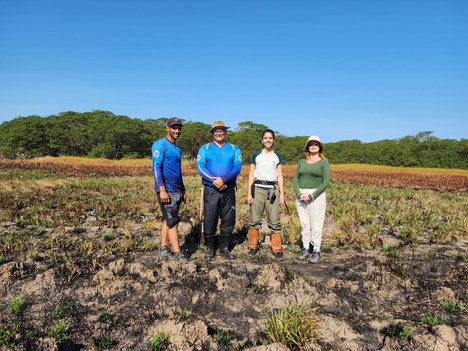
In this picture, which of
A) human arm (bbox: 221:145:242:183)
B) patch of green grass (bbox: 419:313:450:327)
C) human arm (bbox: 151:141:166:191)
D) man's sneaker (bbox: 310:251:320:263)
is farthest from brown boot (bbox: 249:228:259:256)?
patch of green grass (bbox: 419:313:450:327)

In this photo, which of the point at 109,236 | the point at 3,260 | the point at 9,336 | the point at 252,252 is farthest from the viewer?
the point at 109,236

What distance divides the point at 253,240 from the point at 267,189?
99cm

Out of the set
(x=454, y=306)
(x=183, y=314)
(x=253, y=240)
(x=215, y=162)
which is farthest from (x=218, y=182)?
(x=454, y=306)

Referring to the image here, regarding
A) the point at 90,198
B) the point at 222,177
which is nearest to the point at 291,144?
the point at 90,198

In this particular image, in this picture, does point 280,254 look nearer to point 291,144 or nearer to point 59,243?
point 59,243

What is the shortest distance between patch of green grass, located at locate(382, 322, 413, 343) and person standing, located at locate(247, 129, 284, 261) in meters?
2.20

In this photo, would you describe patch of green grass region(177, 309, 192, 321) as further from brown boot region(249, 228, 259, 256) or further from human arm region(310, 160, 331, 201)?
human arm region(310, 160, 331, 201)

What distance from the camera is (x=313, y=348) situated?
105 inches

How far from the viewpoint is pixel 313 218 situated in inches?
191

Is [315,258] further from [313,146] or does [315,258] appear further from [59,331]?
[59,331]

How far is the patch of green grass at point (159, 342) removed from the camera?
2688mm

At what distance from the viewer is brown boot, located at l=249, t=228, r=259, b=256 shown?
5188mm

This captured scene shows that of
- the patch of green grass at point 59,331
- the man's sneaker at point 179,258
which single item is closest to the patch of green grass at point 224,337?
the patch of green grass at point 59,331

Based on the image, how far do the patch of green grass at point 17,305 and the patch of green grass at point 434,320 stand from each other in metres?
4.44
